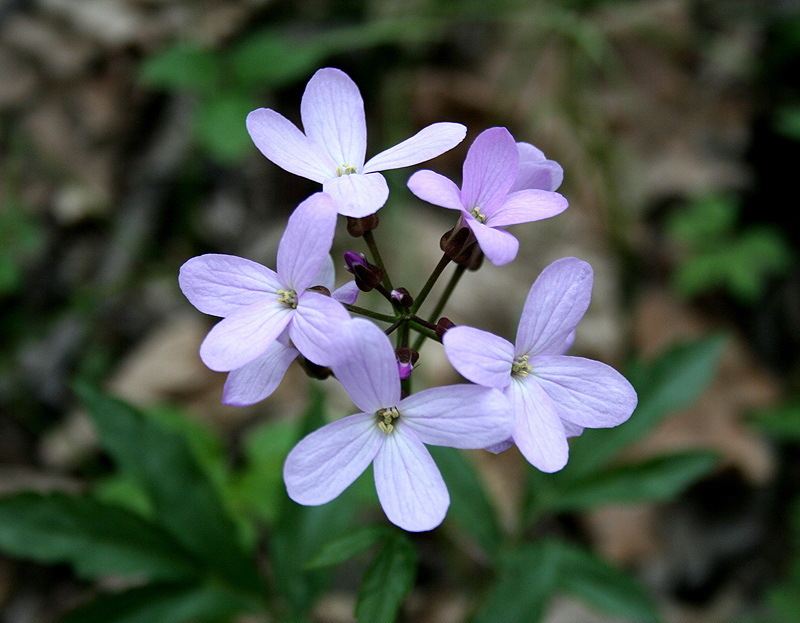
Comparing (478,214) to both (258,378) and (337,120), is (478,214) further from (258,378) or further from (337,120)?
(258,378)

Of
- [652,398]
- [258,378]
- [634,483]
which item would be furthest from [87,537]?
[652,398]

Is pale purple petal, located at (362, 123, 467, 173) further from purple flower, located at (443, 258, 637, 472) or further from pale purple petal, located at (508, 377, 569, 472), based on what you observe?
pale purple petal, located at (508, 377, 569, 472)

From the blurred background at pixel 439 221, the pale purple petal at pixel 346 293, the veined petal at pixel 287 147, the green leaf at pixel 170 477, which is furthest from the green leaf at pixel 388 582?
the blurred background at pixel 439 221

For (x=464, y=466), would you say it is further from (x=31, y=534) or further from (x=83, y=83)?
(x=83, y=83)

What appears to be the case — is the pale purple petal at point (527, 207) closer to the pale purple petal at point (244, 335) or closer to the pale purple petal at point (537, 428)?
the pale purple petal at point (537, 428)

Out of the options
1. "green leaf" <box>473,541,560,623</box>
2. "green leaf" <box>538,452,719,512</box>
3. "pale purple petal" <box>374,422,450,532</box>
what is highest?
"pale purple petal" <box>374,422,450,532</box>

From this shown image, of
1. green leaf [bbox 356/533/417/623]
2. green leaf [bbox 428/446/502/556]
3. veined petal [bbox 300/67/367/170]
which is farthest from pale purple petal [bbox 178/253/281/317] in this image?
green leaf [bbox 428/446/502/556]
